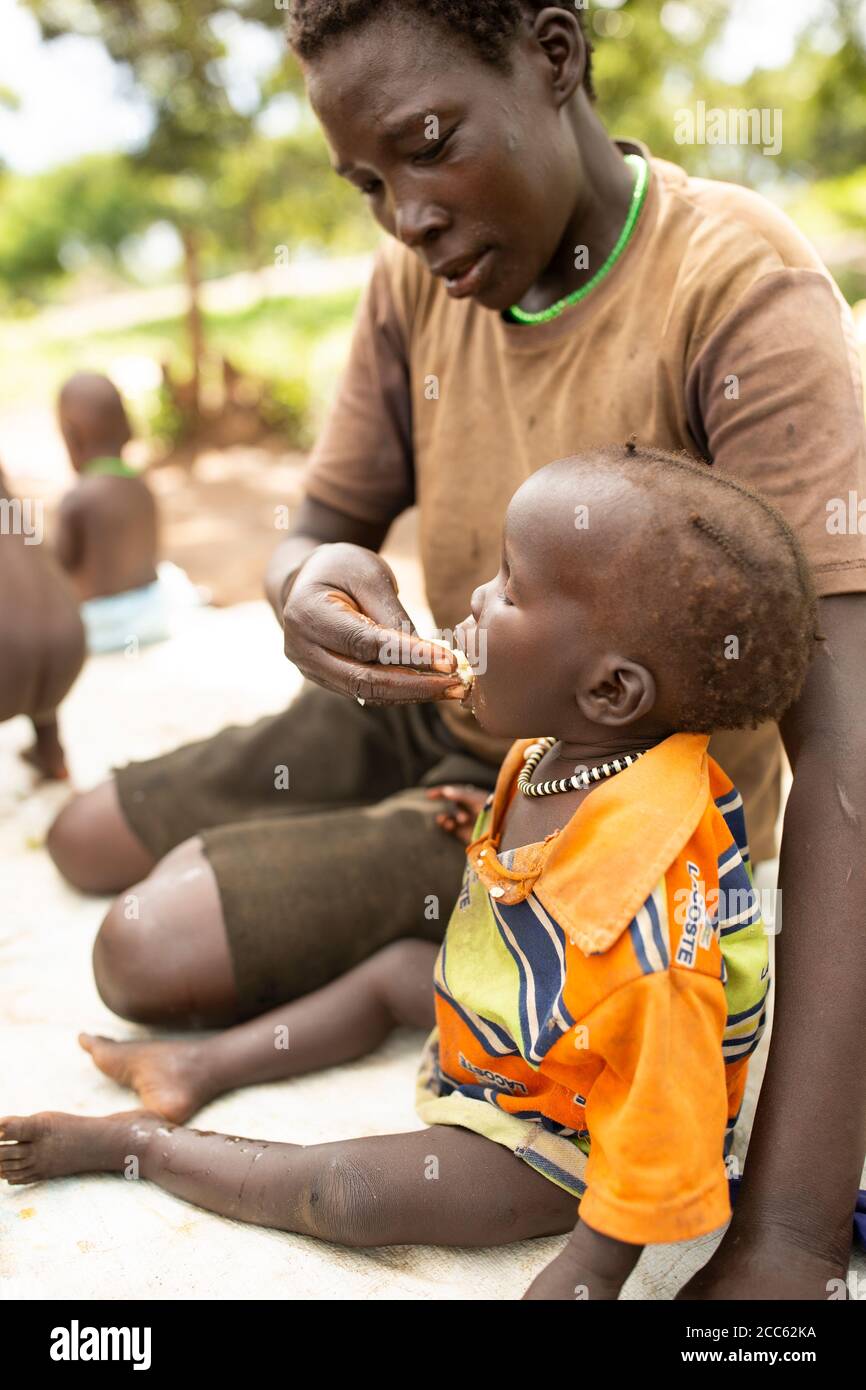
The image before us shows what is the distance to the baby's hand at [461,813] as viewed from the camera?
2.04 meters

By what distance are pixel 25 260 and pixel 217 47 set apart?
15.1 metres

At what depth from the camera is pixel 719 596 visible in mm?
1297

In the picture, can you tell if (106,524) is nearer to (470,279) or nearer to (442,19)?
(470,279)

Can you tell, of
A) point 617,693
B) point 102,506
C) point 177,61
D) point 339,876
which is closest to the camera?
point 617,693

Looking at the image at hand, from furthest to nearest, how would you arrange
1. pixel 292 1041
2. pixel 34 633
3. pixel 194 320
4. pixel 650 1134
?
pixel 194 320 < pixel 34 633 < pixel 292 1041 < pixel 650 1134

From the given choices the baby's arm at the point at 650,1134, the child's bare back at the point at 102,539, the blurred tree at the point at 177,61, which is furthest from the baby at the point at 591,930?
the blurred tree at the point at 177,61

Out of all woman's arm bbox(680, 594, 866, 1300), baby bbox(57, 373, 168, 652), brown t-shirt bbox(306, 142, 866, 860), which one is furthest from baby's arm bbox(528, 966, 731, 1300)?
baby bbox(57, 373, 168, 652)

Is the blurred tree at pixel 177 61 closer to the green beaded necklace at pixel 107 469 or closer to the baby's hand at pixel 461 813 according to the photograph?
the green beaded necklace at pixel 107 469

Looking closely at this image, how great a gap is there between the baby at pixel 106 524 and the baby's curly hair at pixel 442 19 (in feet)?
8.69

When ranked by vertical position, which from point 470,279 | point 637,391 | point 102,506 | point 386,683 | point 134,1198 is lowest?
point 134,1198

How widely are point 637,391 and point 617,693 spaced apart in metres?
0.56

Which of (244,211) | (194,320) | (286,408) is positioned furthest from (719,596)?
(244,211)

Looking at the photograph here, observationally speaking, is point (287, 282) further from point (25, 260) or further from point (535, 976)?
point (535, 976)
